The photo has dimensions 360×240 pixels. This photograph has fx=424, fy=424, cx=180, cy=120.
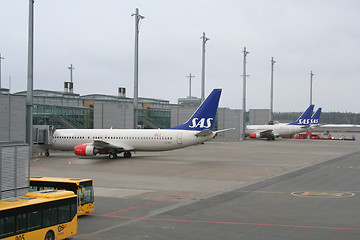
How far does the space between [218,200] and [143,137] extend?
25.6 m

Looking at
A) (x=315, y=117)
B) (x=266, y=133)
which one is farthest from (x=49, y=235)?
(x=315, y=117)

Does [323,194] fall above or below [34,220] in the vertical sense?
below

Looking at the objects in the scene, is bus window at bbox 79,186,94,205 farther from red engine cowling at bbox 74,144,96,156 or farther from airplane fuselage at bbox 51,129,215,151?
airplane fuselage at bbox 51,129,215,151

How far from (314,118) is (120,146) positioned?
66.2 m

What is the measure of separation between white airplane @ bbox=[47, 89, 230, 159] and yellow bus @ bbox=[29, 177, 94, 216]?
26.0 meters

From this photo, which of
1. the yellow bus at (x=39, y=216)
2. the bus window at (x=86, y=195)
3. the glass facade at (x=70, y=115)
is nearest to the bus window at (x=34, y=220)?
the yellow bus at (x=39, y=216)

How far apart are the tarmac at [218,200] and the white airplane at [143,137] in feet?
13.5

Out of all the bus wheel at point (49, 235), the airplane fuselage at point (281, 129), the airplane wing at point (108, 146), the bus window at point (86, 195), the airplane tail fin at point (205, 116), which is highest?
the airplane tail fin at point (205, 116)

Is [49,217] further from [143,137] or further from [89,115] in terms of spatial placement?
[89,115]

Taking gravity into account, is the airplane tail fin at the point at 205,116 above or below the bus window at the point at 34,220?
above

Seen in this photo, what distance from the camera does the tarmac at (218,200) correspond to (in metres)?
17.4

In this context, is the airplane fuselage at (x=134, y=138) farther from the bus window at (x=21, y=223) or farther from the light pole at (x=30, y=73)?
the bus window at (x=21, y=223)

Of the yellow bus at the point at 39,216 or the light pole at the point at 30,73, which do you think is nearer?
the yellow bus at the point at 39,216

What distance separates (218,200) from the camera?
79.8 feet
